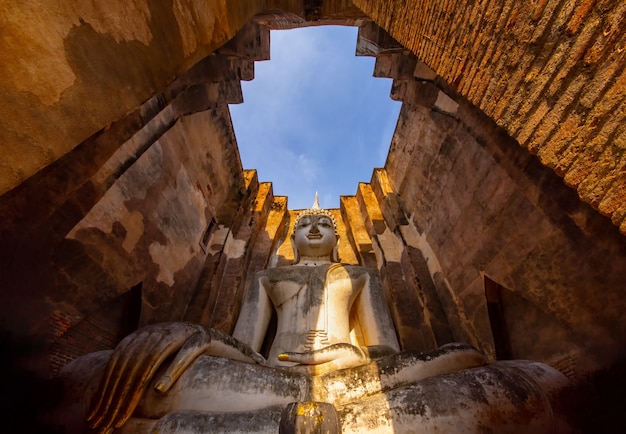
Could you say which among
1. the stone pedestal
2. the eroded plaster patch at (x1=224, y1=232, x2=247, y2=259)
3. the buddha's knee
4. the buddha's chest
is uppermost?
the eroded plaster patch at (x1=224, y1=232, x2=247, y2=259)

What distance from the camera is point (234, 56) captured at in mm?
4535

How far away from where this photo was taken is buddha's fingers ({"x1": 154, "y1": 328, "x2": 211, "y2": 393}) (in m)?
1.86

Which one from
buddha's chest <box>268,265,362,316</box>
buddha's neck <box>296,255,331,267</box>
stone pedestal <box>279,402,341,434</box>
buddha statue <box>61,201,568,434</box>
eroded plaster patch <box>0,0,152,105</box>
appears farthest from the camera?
buddha's neck <box>296,255,331,267</box>

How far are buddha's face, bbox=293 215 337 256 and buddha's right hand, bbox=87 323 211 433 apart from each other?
8.19 ft

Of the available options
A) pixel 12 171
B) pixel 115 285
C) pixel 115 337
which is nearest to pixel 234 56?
pixel 115 285

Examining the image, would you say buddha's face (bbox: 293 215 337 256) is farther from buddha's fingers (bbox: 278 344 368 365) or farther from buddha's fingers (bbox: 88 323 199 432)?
buddha's fingers (bbox: 88 323 199 432)

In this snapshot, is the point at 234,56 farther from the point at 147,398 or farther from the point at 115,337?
the point at 147,398

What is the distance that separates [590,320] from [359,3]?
4259 millimetres

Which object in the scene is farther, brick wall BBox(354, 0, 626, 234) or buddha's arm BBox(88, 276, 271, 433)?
buddha's arm BBox(88, 276, 271, 433)

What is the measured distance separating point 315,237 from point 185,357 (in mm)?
2721

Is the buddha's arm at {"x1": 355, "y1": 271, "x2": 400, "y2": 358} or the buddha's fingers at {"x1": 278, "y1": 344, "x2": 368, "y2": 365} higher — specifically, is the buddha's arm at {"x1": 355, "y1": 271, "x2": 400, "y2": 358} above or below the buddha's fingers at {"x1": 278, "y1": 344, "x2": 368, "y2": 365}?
above

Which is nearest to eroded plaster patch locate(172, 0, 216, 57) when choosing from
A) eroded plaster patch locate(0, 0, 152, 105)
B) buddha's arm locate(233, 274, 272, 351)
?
eroded plaster patch locate(0, 0, 152, 105)

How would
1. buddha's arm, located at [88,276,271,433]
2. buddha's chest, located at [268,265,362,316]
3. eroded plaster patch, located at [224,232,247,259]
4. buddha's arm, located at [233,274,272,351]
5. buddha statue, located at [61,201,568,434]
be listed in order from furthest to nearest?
eroded plaster patch, located at [224,232,247,259] < buddha's chest, located at [268,265,362,316] < buddha's arm, located at [233,274,272,351] < buddha's arm, located at [88,276,271,433] < buddha statue, located at [61,201,568,434]

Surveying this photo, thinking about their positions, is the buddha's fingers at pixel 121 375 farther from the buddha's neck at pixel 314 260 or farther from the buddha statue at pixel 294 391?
the buddha's neck at pixel 314 260
